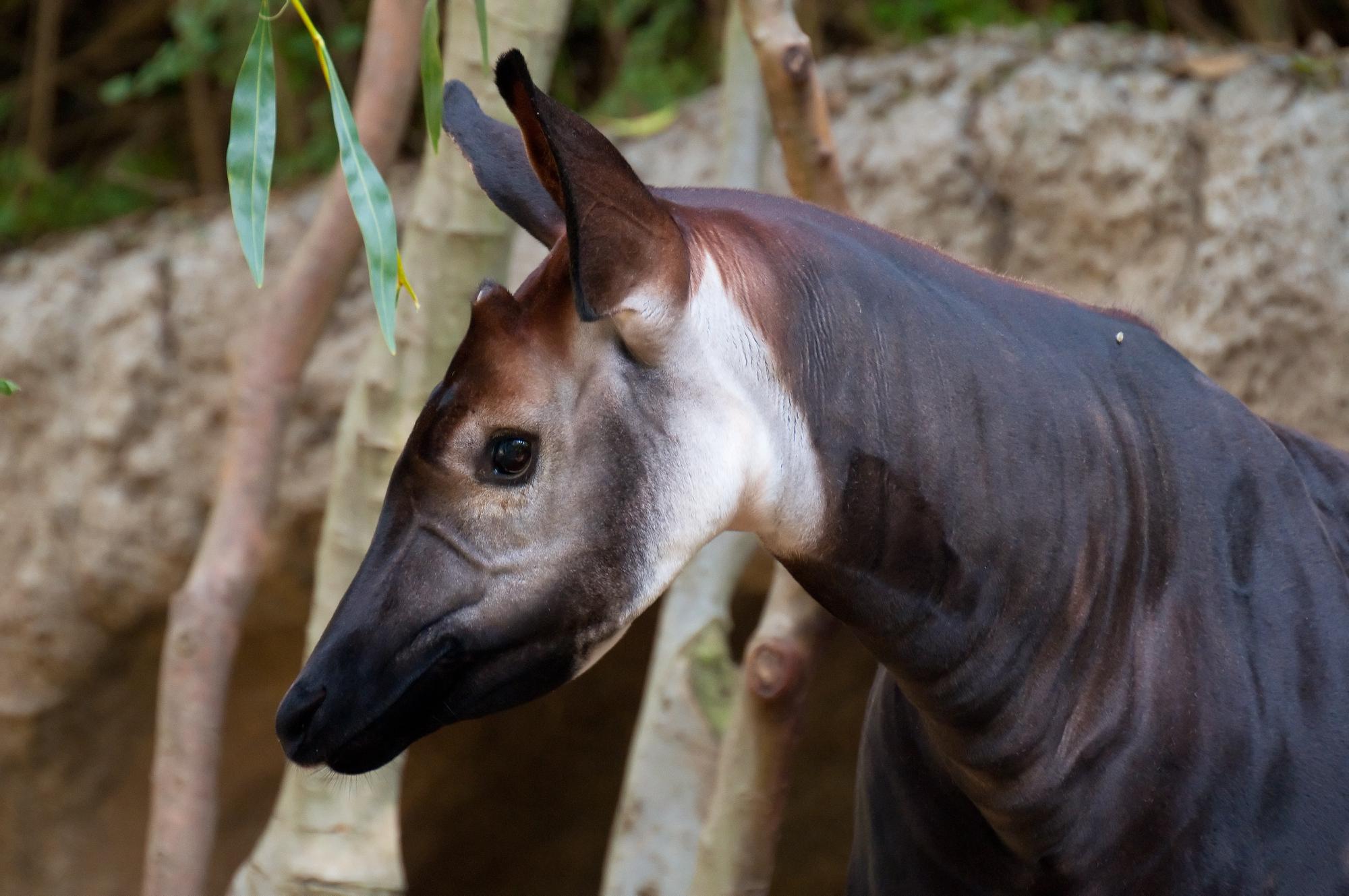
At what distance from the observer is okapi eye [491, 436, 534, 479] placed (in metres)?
1.11

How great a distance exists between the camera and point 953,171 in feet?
9.38

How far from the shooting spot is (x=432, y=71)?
1.25 metres

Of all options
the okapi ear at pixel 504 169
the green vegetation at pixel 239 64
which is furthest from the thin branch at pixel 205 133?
the okapi ear at pixel 504 169

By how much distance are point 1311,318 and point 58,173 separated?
127 inches

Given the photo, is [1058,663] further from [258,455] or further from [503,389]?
[258,455]

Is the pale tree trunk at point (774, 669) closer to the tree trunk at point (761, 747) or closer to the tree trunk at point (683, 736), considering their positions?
the tree trunk at point (761, 747)

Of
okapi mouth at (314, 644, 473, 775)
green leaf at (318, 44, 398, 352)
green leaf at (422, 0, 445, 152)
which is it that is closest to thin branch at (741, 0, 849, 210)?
green leaf at (422, 0, 445, 152)

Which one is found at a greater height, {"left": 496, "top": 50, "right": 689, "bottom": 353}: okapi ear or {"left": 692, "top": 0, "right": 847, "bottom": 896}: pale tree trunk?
{"left": 496, "top": 50, "right": 689, "bottom": 353}: okapi ear

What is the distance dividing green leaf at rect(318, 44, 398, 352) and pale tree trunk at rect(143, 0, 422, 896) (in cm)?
114

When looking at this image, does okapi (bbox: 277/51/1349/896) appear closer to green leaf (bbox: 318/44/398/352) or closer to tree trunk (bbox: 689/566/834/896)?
green leaf (bbox: 318/44/398/352)

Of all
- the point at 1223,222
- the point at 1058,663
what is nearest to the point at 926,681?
the point at 1058,663

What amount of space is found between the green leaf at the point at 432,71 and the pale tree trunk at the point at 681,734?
4.09 ft

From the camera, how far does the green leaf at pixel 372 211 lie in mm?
1085

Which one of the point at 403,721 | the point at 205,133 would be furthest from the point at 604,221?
the point at 205,133
